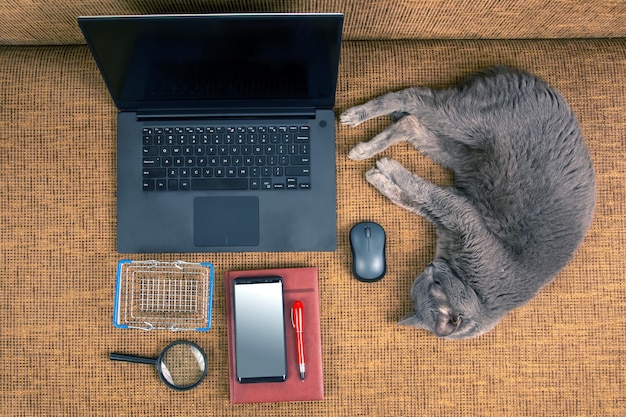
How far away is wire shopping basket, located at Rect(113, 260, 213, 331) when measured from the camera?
3.62ft

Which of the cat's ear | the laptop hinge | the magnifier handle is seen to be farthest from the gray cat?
the magnifier handle

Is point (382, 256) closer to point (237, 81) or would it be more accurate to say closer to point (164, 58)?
point (237, 81)

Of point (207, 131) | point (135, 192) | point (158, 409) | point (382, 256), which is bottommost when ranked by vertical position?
point (158, 409)

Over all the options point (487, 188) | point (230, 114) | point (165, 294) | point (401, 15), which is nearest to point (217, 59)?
point (230, 114)

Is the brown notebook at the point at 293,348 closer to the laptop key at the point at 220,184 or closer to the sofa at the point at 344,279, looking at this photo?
the sofa at the point at 344,279

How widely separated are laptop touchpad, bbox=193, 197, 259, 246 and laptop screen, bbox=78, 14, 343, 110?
198 millimetres

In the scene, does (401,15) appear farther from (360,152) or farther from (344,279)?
(344,279)

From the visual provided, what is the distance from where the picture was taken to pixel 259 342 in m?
1.06

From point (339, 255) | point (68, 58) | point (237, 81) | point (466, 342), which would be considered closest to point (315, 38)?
point (237, 81)

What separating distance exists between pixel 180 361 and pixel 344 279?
0.39m

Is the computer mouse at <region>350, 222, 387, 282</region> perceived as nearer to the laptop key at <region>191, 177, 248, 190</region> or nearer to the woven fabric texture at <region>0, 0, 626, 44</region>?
the laptop key at <region>191, 177, 248, 190</region>

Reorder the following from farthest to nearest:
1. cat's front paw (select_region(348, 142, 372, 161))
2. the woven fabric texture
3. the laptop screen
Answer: cat's front paw (select_region(348, 142, 372, 161))
the woven fabric texture
the laptop screen

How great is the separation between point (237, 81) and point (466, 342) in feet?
2.39

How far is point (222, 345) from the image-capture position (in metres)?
1.10
